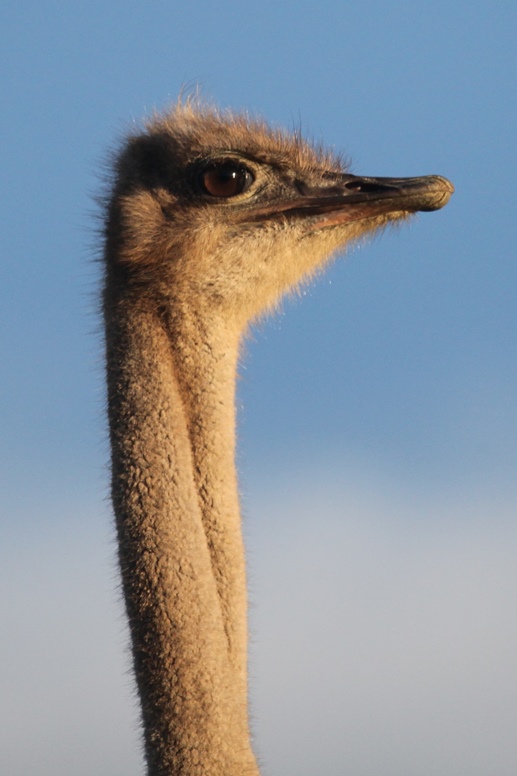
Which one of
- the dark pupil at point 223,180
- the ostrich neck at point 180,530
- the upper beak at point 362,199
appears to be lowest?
the ostrich neck at point 180,530

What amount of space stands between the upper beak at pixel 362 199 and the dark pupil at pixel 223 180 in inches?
5.3

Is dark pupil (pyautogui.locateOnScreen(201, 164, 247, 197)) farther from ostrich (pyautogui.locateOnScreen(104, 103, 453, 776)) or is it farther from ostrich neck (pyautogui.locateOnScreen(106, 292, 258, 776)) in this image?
ostrich neck (pyautogui.locateOnScreen(106, 292, 258, 776))

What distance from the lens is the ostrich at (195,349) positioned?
14.1 feet

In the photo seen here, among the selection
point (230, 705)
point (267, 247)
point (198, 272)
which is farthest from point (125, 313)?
point (230, 705)

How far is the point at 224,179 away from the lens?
5172 millimetres

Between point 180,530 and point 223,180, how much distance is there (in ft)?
4.61

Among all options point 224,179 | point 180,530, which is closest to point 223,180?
point 224,179

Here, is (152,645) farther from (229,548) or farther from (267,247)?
(267,247)

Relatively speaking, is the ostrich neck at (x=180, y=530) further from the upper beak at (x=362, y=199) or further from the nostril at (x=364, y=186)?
the nostril at (x=364, y=186)

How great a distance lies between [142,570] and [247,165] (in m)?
1.67

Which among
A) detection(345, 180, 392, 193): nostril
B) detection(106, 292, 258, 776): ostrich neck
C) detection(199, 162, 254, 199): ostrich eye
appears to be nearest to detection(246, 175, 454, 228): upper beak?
detection(345, 180, 392, 193): nostril

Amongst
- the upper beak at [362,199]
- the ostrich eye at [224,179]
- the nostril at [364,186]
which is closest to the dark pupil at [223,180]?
the ostrich eye at [224,179]

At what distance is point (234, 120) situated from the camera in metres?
5.50

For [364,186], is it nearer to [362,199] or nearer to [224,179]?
[362,199]
